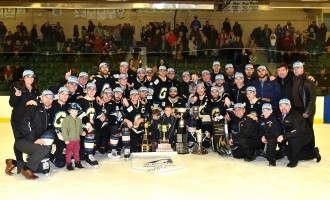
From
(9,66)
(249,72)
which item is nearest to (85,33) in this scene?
(9,66)

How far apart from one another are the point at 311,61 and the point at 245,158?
16.1ft

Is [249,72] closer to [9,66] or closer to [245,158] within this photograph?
[245,158]

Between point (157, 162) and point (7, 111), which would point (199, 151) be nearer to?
point (157, 162)

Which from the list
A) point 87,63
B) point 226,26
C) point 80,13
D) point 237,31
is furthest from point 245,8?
point 87,63

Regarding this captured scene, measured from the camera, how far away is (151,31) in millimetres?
13805

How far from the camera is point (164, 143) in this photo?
754 centimetres

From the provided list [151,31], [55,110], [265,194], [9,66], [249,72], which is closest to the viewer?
[265,194]

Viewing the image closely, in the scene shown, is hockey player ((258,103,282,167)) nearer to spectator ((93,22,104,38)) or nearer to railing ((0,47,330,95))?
railing ((0,47,330,95))

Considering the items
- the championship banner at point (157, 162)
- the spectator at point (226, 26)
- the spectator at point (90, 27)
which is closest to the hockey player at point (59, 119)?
the championship banner at point (157, 162)

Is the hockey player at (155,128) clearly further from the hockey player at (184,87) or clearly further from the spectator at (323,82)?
the spectator at (323,82)

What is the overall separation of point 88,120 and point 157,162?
3.92 ft

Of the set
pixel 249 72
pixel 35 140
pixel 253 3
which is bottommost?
pixel 35 140

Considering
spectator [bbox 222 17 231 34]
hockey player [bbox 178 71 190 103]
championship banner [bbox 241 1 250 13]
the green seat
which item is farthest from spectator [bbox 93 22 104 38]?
hockey player [bbox 178 71 190 103]

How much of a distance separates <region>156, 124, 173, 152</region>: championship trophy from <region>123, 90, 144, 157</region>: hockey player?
0.36 meters
